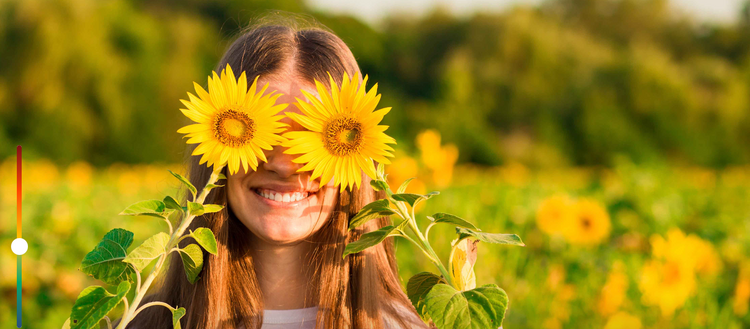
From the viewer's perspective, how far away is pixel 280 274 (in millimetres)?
1073

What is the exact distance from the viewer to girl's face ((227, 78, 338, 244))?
0.89 metres

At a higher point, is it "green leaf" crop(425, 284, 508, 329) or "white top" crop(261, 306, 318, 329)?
"green leaf" crop(425, 284, 508, 329)

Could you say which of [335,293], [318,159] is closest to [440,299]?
[318,159]

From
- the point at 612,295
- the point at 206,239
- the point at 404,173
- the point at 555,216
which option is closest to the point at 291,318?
the point at 206,239

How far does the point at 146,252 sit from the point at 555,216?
6.87 feet

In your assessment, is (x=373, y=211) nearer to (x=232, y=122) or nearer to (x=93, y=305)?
(x=232, y=122)

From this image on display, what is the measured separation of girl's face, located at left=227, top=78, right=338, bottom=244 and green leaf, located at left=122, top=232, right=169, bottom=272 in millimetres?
282

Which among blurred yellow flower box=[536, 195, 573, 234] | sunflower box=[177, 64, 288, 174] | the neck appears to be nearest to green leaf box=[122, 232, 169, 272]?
sunflower box=[177, 64, 288, 174]

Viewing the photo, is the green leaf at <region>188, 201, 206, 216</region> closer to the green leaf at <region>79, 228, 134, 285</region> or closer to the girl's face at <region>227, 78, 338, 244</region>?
the green leaf at <region>79, 228, 134, 285</region>

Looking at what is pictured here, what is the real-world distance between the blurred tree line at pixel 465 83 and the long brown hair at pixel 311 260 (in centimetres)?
835

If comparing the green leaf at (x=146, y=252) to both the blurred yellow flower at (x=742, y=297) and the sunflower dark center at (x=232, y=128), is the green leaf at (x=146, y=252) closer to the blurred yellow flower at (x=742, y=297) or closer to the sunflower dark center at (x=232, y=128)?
the sunflower dark center at (x=232, y=128)

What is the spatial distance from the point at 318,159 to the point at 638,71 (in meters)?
11.6

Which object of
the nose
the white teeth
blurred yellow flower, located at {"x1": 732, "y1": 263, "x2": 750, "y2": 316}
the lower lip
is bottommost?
blurred yellow flower, located at {"x1": 732, "y1": 263, "x2": 750, "y2": 316}

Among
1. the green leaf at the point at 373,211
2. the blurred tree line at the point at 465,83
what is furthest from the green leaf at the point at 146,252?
the blurred tree line at the point at 465,83
